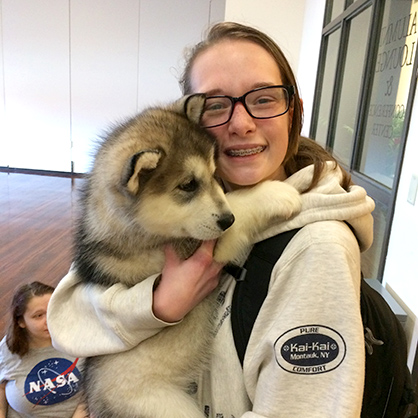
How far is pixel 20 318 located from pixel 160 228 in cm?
208

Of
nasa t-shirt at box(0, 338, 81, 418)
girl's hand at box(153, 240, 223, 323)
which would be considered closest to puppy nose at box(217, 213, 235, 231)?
girl's hand at box(153, 240, 223, 323)

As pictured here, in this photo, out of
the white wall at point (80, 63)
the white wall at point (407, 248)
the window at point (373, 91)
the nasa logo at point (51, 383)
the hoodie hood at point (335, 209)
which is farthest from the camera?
the white wall at point (80, 63)

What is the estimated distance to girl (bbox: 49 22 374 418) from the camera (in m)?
0.95

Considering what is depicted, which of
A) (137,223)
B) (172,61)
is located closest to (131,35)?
(172,61)

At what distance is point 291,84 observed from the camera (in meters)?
1.44

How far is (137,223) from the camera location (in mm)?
1435

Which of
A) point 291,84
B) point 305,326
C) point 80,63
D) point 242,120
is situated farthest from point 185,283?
point 80,63

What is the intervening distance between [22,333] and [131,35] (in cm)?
831

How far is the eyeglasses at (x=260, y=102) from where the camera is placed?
131 centimetres

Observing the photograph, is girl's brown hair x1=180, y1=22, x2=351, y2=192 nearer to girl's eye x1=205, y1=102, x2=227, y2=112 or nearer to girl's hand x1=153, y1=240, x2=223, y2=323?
girl's eye x1=205, y1=102, x2=227, y2=112

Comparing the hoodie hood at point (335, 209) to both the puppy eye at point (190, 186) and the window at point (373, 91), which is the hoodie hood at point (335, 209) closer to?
the puppy eye at point (190, 186)

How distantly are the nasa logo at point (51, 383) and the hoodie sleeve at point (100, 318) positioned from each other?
135cm

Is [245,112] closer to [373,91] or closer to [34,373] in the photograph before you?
[34,373]

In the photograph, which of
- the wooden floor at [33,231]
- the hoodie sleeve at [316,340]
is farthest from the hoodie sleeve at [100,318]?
the wooden floor at [33,231]
